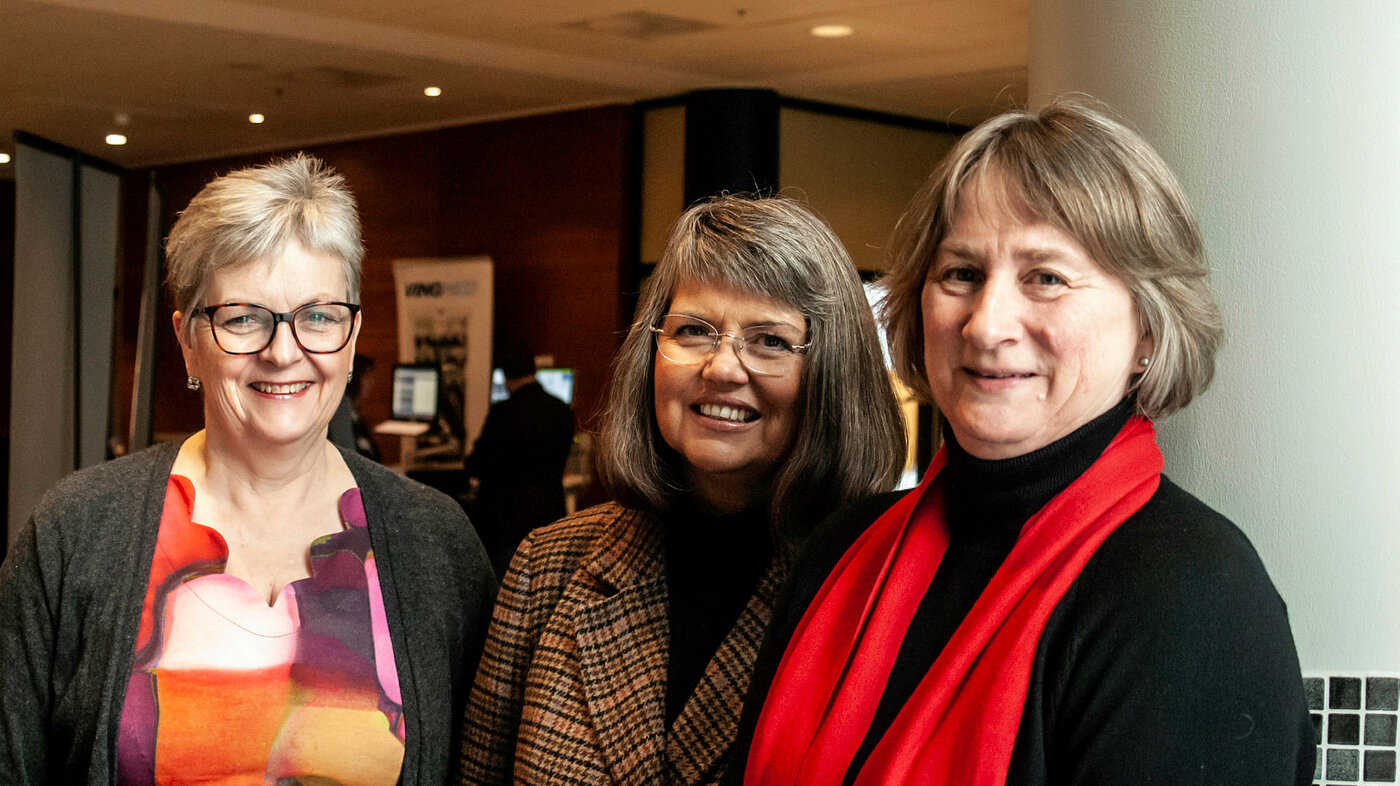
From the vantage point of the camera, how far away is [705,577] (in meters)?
2.01

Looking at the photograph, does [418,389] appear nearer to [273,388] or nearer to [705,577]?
[273,388]

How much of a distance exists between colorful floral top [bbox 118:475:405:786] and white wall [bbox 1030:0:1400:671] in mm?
1348

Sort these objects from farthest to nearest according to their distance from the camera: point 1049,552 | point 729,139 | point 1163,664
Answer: point 729,139
point 1049,552
point 1163,664

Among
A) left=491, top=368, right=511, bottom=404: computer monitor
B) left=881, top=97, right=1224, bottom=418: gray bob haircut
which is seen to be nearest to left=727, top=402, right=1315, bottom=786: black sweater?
left=881, top=97, right=1224, bottom=418: gray bob haircut

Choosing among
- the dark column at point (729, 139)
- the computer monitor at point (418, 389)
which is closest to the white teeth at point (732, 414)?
the dark column at point (729, 139)

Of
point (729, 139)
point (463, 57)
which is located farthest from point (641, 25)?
point (729, 139)

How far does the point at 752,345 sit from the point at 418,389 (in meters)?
8.26

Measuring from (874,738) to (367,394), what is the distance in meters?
9.58

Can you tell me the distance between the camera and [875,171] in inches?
367

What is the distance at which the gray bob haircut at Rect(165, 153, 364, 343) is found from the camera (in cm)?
202

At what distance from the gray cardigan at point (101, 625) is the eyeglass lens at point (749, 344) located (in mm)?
655

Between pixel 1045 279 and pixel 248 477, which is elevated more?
pixel 1045 279

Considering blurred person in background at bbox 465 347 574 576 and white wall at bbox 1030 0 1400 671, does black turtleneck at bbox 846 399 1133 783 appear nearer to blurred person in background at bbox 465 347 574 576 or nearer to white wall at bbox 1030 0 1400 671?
white wall at bbox 1030 0 1400 671

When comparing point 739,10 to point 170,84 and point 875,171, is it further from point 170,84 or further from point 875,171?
point 170,84
